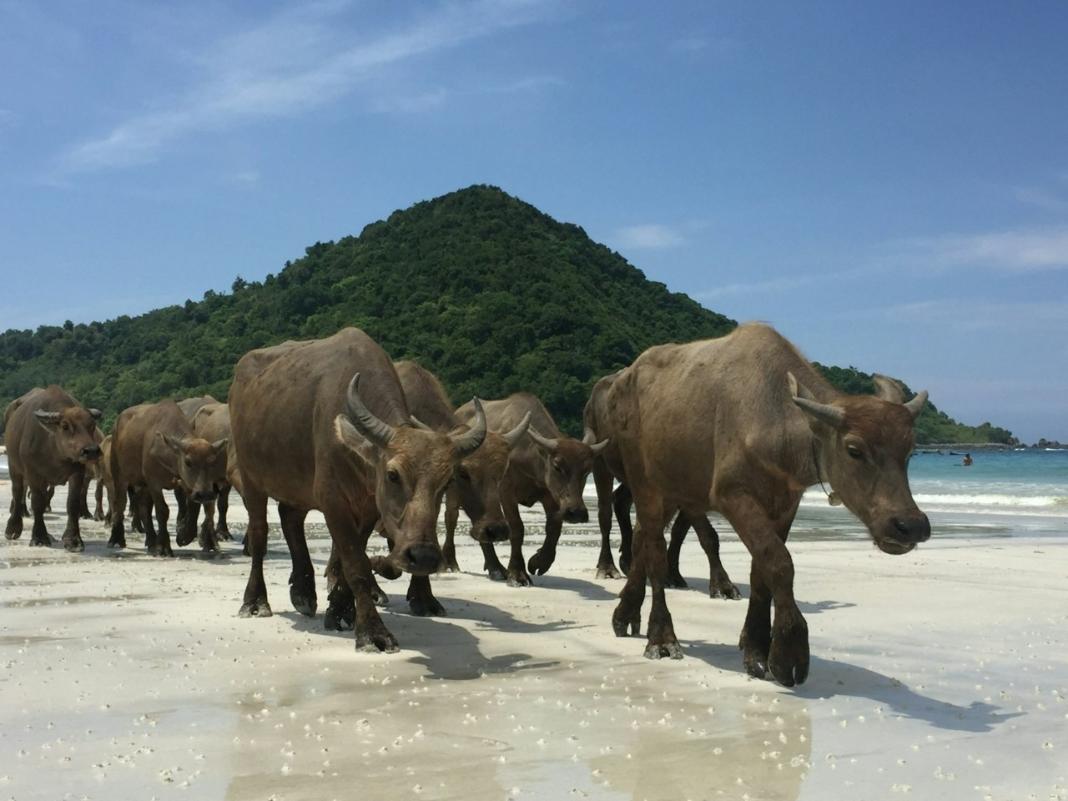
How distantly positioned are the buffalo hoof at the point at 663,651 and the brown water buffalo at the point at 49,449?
12.4 metres

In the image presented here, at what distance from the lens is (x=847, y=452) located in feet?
25.2

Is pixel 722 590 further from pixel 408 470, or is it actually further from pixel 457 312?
pixel 457 312

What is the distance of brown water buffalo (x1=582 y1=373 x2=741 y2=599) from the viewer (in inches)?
512

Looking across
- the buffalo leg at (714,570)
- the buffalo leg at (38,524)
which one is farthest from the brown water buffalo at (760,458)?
the buffalo leg at (38,524)

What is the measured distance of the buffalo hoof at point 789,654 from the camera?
794 cm

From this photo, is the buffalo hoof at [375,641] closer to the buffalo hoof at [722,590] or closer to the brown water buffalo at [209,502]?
the buffalo hoof at [722,590]

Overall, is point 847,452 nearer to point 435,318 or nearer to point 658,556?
point 658,556

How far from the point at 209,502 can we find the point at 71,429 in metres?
3.77

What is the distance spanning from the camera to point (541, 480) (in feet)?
50.5

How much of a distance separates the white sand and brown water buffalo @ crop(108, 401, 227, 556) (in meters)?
4.56

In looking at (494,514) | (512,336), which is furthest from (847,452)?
(512,336)

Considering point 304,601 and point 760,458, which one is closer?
point 760,458

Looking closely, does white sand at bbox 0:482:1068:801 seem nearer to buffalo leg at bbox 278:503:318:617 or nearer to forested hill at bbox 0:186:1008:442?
buffalo leg at bbox 278:503:318:617

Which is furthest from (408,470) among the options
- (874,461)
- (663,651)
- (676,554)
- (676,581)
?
(676,581)
